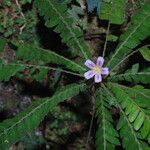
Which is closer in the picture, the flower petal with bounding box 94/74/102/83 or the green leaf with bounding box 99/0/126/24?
the flower petal with bounding box 94/74/102/83

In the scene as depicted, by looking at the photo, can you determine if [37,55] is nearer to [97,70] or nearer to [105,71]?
[97,70]

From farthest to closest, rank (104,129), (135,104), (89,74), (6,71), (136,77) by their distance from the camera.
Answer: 1. (136,77)
2. (6,71)
3. (89,74)
4. (104,129)
5. (135,104)

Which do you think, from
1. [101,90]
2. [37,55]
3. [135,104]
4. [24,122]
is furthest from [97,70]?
[24,122]

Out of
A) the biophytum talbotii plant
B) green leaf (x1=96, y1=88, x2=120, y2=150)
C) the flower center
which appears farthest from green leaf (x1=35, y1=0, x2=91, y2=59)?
green leaf (x1=96, y1=88, x2=120, y2=150)

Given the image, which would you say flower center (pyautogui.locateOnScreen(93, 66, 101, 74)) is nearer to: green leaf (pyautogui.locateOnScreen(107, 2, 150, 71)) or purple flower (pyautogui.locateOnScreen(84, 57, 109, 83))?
purple flower (pyautogui.locateOnScreen(84, 57, 109, 83))

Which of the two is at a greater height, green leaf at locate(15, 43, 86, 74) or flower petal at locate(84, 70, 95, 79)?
green leaf at locate(15, 43, 86, 74)

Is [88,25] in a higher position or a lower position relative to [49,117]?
higher

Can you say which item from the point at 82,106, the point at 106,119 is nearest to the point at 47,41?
the point at 82,106

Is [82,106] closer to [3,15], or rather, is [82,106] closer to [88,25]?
[88,25]

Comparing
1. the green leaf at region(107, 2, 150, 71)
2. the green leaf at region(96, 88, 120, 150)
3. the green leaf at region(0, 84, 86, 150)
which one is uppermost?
the green leaf at region(107, 2, 150, 71)
